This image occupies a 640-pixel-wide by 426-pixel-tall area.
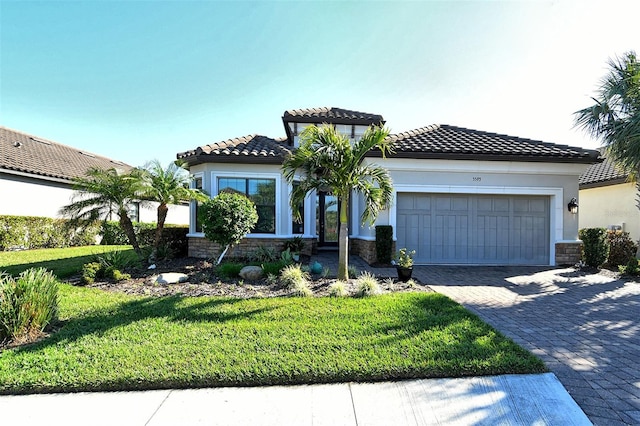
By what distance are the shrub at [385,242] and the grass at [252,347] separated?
4071mm

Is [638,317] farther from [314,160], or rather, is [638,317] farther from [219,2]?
[219,2]

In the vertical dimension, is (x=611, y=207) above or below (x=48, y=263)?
above

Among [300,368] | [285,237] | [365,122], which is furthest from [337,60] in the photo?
[300,368]

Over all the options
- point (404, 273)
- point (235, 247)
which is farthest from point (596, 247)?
point (235, 247)

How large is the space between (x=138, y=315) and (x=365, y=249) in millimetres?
7607

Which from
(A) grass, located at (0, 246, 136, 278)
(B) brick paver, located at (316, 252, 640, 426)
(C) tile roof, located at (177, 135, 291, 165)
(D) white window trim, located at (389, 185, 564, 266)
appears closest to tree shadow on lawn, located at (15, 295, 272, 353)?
(A) grass, located at (0, 246, 136, 278)

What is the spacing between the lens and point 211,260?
9781mm

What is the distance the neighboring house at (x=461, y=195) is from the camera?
33.1ft

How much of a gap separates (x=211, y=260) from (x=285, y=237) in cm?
278

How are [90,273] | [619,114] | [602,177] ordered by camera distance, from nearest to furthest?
[90,273] → [619,114] → [602,177]

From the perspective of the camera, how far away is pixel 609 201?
14.1 m

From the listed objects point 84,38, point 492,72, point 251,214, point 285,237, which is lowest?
point 285,237

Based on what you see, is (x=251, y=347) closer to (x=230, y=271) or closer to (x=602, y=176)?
(x=230, y=271)

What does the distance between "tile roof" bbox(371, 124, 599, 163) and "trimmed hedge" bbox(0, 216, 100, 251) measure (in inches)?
554
